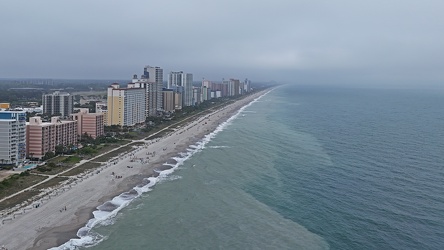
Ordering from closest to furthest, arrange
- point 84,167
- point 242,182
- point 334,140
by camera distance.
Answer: point 242,182, point 84,167, point 334,140

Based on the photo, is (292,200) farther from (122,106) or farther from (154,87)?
(154,87)

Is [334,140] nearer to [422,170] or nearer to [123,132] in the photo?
[422,170]

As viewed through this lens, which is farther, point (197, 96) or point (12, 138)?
point (197, 96)

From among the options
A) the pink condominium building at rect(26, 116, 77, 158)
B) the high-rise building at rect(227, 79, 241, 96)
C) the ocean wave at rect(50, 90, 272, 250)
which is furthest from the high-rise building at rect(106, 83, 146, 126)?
the high-rise building at rect(227, 79, 241, 96)

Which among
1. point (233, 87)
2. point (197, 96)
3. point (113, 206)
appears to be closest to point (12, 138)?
point (113, 206)

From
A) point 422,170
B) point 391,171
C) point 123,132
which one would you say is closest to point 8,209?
point 391,171

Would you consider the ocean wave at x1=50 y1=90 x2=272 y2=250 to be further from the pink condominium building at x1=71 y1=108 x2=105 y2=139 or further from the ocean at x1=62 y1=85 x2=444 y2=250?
the pink condominium building at x1=71 y1=108 x2=105 y2=139
